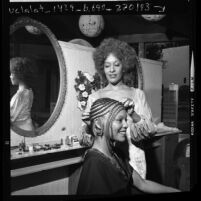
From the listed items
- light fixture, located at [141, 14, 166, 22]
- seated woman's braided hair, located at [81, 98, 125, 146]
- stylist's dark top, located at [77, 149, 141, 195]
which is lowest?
stylist's dark top, located at [77, 149, 141, 195]

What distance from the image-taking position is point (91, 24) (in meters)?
2.07

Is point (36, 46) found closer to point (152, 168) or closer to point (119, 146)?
point (119, 146)

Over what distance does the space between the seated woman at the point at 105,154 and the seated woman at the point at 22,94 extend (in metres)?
0.40

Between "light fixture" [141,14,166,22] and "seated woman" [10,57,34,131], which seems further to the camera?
"light fixture" [141,14,166,22]

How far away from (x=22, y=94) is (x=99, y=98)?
0.49m

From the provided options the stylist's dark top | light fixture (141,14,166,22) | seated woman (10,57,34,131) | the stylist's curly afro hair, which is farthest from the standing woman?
seated woman (10,57,34,131)

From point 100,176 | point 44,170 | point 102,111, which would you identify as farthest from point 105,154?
point 44,170

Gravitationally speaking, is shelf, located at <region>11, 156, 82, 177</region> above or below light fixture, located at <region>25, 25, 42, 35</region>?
below

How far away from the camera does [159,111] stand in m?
2.18

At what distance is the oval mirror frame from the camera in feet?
6.57

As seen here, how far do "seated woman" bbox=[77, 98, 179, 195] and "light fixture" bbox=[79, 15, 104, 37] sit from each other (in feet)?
1.43

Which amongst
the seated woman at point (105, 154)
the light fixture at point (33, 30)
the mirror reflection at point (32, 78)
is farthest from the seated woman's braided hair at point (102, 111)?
the light fixture at point (33, 30)

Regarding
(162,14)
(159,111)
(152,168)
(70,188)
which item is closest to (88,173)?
(70,188)

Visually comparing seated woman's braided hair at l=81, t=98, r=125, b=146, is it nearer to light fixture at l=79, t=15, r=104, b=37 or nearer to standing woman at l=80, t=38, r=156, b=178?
standing woman at l=80, t=38, r=156, b=178
